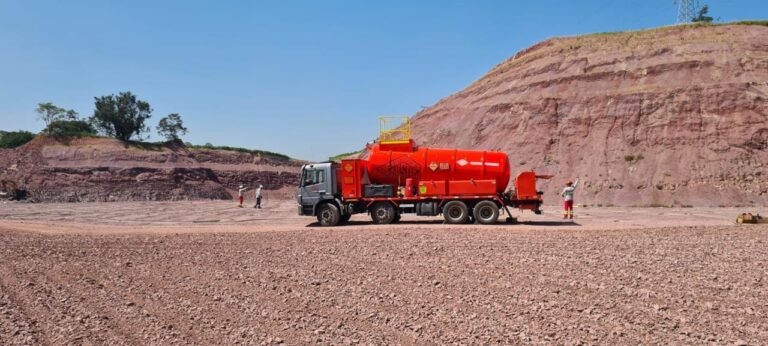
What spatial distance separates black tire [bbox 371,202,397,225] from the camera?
1933 centimetres

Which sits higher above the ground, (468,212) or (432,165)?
(432,165)

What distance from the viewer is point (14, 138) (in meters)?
57.3

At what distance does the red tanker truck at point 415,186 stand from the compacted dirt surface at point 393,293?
620 centimetres

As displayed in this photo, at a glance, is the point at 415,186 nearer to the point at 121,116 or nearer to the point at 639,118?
the point at 639,118

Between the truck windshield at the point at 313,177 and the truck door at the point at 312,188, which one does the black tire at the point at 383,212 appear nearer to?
the truck door at the point at 312,188

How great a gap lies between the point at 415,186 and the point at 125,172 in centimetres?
4423

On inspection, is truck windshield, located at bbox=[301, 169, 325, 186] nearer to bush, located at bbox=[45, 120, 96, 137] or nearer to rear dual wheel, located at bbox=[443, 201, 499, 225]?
rear dual wheel, located at bbox=[443, 201, 499, 225]

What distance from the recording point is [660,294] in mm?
6938

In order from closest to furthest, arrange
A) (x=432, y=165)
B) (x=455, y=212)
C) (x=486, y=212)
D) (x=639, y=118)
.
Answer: (x=486, y=212) → (x=455, y=212) → (x=432, y=165) → (x=639, y=118)

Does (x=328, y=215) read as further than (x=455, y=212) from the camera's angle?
Yes

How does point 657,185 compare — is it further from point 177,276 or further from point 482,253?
point 177,276

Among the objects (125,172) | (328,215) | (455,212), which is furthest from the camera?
(125,172)

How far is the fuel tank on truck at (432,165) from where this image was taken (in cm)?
1906

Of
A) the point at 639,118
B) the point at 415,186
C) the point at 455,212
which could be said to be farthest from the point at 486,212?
the point at 639,118
